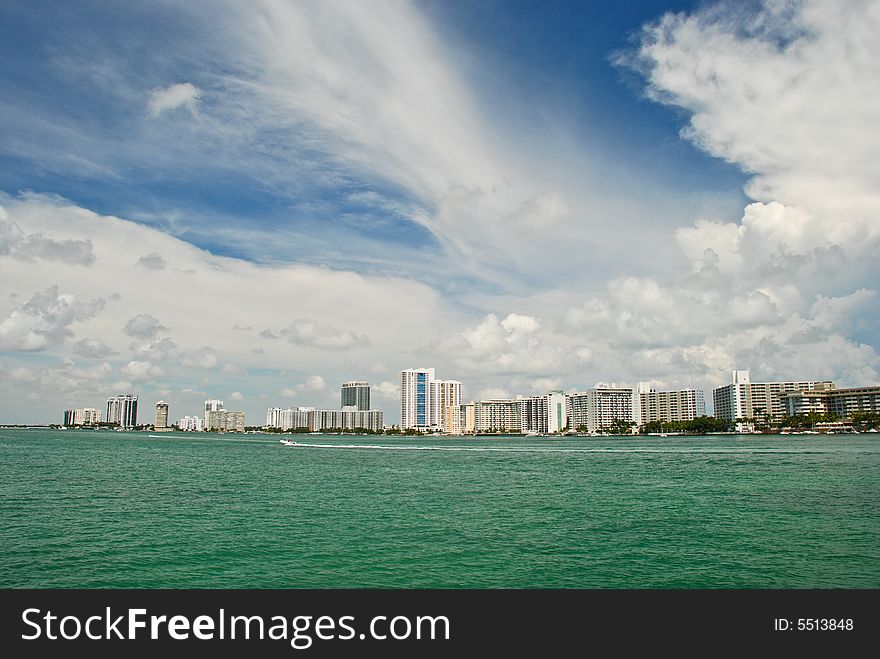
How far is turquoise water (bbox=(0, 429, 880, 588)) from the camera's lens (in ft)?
77.6

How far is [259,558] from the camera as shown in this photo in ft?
87.2

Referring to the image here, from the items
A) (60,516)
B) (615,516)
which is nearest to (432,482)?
(615,516)

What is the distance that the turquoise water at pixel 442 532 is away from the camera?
23.7 m

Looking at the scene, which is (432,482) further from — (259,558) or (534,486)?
(259,558)

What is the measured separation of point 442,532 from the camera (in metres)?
32.2
